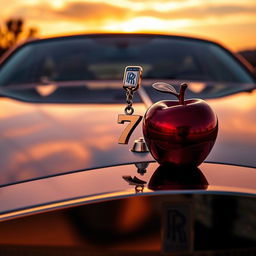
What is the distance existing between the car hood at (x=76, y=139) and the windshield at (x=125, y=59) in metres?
1.19

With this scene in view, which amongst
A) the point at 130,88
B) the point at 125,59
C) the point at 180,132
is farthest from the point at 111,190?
the point at 125,59

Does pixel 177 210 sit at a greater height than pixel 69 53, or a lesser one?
lesser

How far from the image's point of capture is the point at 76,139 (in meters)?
1.55

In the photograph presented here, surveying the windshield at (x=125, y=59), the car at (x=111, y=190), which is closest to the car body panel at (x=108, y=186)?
Result: the car at (x=111, y=190)

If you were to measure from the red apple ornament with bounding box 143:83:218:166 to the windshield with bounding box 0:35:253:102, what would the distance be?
192 centimetres

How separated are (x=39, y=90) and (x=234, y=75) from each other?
4.40 feet

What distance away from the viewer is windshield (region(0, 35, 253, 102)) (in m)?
3.26

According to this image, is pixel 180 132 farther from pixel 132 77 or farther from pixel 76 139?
pixel 76 139

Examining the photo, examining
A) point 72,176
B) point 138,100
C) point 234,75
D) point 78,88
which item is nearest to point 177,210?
point 72,176

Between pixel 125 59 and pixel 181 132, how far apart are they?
2404mm

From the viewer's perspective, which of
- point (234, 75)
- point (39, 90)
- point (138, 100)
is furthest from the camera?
point (234, 75)

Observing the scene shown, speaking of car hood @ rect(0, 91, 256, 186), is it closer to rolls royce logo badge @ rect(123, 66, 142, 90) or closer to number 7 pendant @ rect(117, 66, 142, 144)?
number 7 pendant @ rect(117, 66, 142, 144)

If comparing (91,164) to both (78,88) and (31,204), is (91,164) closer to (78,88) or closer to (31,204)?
(31,204)

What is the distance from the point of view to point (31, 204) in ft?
3.87
